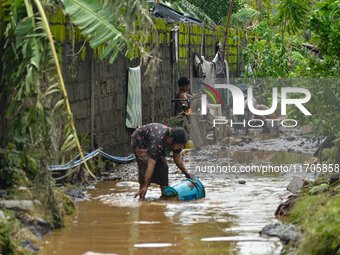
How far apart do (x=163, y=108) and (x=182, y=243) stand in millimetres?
8518

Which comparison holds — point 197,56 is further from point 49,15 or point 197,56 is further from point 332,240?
point 332,240

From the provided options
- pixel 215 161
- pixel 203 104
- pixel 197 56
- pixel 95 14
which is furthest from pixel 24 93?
pixel 197 56

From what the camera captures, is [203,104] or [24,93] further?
[203,104]

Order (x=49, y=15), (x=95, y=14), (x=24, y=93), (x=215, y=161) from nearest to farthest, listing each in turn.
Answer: (x=24, y=93) < (x=95, y=14) < (x=49, y=15) < (x=215, y=161)

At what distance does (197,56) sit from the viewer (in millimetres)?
16391

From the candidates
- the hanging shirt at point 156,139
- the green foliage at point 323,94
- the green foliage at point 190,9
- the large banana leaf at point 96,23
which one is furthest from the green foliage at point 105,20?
the green foliage at point 190,9

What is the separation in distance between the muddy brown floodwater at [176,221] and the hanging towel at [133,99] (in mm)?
1716

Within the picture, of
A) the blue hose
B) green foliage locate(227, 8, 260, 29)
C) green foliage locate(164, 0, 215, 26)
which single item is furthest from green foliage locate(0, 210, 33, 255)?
green foliage locate(227, 8, 260, 29)

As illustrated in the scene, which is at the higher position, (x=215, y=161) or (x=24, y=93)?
(x=24, y=93)

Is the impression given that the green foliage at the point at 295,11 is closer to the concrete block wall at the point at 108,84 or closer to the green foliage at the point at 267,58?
the concrete block wall at the point at 108,84

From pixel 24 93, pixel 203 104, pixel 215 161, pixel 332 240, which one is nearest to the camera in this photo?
pixel 332 240

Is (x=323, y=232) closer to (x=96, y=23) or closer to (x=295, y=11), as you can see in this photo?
(x=96, y=23)

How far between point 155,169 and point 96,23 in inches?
102

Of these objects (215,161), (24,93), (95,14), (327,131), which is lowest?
(215,161)
